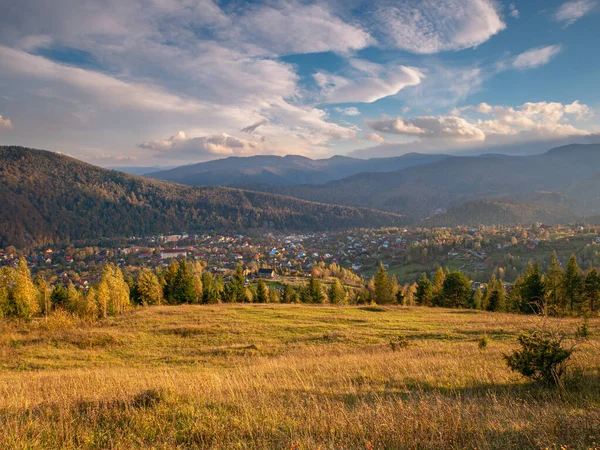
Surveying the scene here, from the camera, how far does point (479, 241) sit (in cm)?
14462

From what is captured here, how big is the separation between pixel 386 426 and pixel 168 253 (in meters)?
164

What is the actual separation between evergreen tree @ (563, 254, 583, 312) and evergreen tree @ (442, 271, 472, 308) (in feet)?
35.6

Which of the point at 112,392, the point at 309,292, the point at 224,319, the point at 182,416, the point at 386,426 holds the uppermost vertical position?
the point at 386,426

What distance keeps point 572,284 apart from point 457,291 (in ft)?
42.2

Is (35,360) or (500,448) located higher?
(500,448)

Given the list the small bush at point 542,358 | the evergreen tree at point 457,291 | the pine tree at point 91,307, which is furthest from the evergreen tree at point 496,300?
the pine tree at point 91,307

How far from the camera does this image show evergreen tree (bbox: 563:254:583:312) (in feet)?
121

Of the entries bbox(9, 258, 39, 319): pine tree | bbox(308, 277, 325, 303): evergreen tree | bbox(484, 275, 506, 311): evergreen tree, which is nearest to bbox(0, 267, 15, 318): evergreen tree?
bbox(9, 258, 39, 319): pine tree

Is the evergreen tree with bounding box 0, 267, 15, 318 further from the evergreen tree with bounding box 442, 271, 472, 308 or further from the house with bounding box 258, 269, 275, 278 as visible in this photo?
the house with bounding box 258, 269, 275, 278

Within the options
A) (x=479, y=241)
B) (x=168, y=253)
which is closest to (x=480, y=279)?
(x=479, y=241)

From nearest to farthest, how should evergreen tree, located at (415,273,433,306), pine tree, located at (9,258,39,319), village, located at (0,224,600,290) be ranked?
pine tree, located at (9,258,39,319) → evergreen tree, located at (415,273,433,306) → village, located at (0,224,600,290)

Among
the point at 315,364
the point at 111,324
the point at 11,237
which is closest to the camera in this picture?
the point at 315,364

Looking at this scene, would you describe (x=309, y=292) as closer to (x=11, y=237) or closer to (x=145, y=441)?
(x=145, y=441)

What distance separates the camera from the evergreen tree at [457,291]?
143ft
